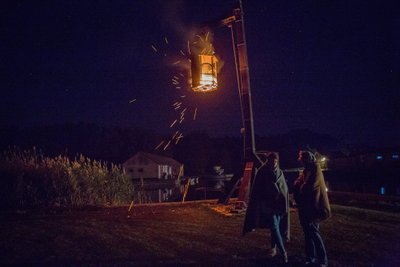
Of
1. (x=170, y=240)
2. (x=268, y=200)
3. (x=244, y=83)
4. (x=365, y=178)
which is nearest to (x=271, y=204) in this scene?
(x=268, y=200)

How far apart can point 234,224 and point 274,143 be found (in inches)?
4189

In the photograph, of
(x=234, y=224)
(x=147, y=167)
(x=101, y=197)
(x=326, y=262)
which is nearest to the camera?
(x=326, y=262)

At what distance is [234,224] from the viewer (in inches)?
408

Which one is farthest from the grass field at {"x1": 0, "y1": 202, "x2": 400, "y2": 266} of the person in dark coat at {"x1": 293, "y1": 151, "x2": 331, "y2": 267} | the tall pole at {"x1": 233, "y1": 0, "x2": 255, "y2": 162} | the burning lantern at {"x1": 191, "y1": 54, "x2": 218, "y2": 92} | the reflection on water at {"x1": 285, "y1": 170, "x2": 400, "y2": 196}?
the reflection on water at {"x1": 285, "y1": 170, "x2": 400, "y2": 196}

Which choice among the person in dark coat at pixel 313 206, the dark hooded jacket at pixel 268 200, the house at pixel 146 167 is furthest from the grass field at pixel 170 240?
the house at pixel 146 167

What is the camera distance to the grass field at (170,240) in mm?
6836

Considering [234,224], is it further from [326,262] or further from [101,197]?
[101,197]

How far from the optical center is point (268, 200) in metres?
6.75

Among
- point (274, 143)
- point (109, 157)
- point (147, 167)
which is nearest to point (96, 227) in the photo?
point (147, 167)

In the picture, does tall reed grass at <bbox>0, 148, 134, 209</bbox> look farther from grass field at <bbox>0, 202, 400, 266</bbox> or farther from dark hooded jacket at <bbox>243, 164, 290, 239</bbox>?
dark hooded jacket at <bbox>243, 164, 290, 239</bbox>

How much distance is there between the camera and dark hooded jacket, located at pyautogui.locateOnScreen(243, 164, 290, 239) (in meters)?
6.69

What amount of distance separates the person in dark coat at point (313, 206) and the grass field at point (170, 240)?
0.44 metres

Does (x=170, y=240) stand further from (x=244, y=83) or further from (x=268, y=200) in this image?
(x=244, y=83)

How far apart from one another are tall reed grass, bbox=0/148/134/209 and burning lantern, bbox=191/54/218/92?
272 inches
